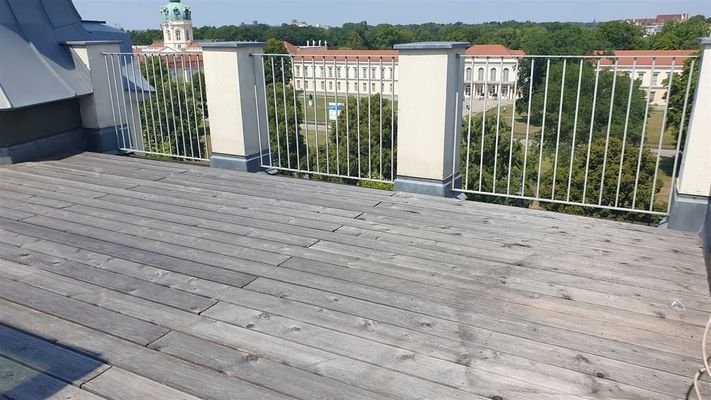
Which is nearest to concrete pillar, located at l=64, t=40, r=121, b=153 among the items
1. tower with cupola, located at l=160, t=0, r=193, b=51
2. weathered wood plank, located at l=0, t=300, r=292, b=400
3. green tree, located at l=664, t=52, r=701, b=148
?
weathered wood plank, located at l=0, t=300, r=292, b=400

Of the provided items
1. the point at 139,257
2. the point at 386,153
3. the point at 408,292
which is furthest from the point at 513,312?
the point at 386,153

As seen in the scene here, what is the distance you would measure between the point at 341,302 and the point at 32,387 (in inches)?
51.5

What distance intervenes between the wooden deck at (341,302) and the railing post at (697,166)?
20 centimetres

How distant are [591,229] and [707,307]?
42.3 inches

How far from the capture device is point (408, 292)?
260 centimetres

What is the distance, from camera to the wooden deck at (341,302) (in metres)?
1.94

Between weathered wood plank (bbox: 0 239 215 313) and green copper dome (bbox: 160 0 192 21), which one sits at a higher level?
green copper dome (bbox: 160 0 192 21)

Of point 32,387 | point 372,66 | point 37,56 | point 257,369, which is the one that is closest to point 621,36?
point 372,66

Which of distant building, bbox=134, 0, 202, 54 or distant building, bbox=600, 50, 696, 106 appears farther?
distant building, bbox=134, 0, 202, 54

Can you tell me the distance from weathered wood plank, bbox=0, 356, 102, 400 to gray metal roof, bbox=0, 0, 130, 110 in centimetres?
391

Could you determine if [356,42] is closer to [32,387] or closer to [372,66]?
[372,66]

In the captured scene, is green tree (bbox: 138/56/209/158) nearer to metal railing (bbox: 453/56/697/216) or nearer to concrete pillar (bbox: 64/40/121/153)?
concrete pillar (bbox: 64/40/121/153)

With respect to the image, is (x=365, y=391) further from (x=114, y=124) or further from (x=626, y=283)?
(x=114, y=124)

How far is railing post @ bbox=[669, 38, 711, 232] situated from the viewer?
3141 mm
